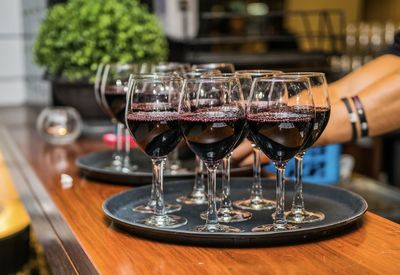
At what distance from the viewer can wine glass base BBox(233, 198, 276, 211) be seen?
1.44 metres

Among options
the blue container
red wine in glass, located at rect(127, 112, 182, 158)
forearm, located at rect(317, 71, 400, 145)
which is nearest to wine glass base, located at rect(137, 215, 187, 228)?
red wine in glass, located at rect(127, 112, 182, 158)

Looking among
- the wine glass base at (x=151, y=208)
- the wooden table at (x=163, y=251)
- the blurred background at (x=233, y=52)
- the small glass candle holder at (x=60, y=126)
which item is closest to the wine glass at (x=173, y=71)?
the wooden table at (x=163, y=251)

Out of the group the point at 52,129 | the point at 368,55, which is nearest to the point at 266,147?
the point at 52,129

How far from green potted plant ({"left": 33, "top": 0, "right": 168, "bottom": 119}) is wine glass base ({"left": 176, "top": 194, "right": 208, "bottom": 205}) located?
1119mm

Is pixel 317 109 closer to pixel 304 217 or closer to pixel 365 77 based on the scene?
pixel 304 217

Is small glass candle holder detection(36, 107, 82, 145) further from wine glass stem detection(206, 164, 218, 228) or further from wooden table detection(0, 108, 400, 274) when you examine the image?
wine glass stem detection(206, 164, 218, 228)

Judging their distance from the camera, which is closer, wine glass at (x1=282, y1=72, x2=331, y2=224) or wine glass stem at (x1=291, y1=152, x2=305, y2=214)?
wine glass at (x1=282, y1=72, x2=331, y2=224)

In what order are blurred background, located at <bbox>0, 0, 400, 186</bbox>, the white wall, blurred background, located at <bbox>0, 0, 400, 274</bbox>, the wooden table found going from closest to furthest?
the wooden table < blurred background, located at <bbox>0, 0, 400, 274</bbox> < blurred background, located at <bbox>0, 0, 400, 186</bbox> < the white wall

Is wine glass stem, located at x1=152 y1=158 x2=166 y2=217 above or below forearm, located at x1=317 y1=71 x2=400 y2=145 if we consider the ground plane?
below

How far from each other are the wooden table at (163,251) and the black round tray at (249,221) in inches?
0.6

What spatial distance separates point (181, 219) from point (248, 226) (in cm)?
14

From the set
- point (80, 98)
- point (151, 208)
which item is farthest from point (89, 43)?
point (151, 208)

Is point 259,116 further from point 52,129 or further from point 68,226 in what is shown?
point 52,129

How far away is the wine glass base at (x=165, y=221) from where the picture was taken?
130 cm
